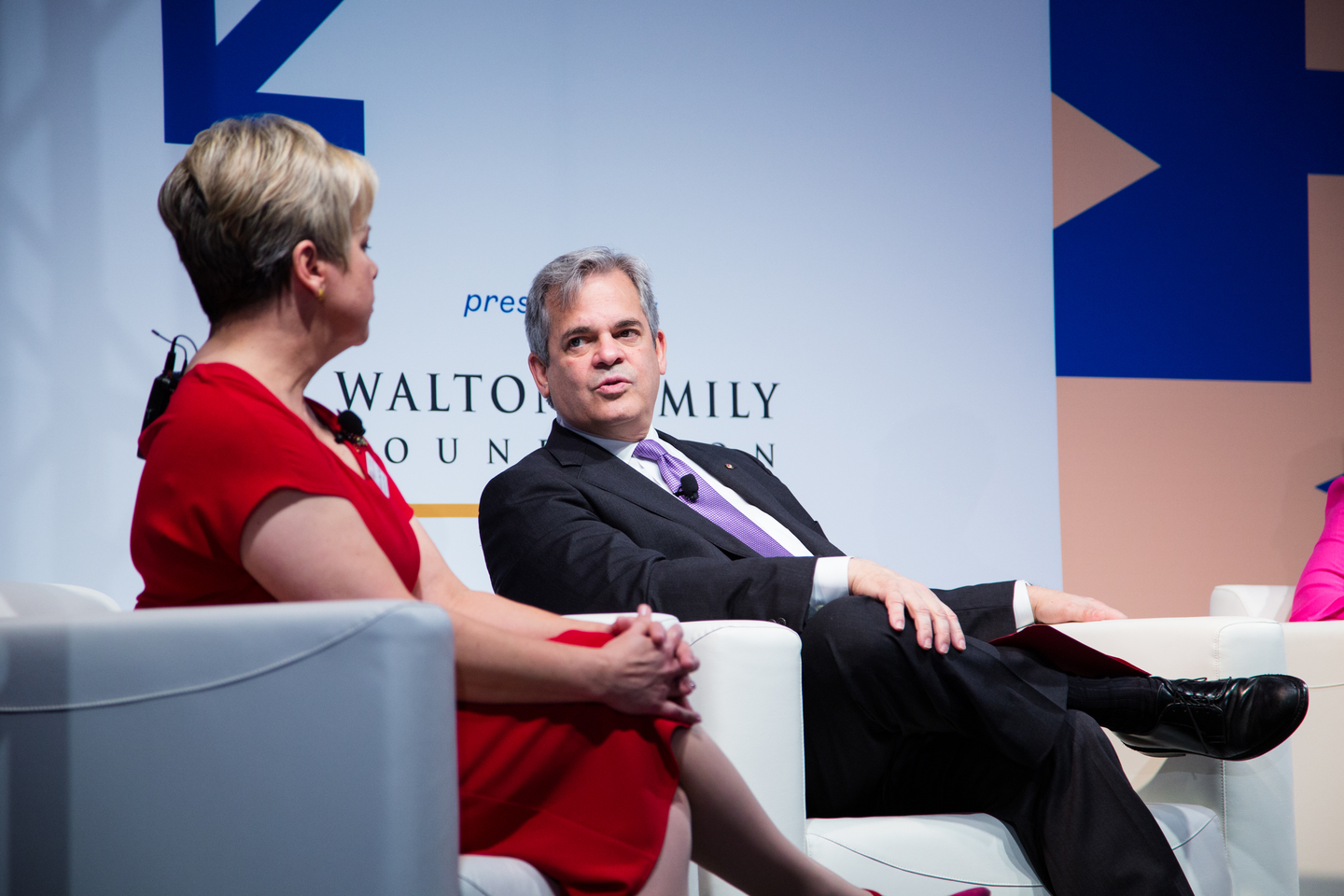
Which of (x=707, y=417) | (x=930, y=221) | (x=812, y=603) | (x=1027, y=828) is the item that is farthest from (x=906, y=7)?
(x=1027, y=828)

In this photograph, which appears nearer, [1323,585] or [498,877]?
[498,877]

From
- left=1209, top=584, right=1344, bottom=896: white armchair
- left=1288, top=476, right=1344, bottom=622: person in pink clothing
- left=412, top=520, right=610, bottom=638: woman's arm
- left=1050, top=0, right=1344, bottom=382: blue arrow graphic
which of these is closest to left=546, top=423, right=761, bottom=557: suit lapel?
left=412, top=520, right=610, bottom=638: woman's arm

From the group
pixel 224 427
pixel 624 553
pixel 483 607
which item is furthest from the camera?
pixel 624 553

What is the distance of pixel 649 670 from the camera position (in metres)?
1.28

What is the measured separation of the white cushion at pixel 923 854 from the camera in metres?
1.68

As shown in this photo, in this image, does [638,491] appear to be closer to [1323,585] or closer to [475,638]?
[475,638]

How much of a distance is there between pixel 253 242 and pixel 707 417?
2035 mm

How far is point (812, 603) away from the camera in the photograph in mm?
1864

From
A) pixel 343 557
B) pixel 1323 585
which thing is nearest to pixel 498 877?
pixel 343 557

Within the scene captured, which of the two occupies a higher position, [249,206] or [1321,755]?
[249,206]

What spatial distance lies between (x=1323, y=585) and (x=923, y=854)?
1.48 metres

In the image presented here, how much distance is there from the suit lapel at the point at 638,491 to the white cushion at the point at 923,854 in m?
0.63

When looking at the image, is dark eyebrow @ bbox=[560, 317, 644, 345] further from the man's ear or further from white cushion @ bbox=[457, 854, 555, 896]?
white cushion @ bbox=[457, 854, 555, 896]

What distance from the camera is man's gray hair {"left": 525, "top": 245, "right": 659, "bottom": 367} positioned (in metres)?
2.46
